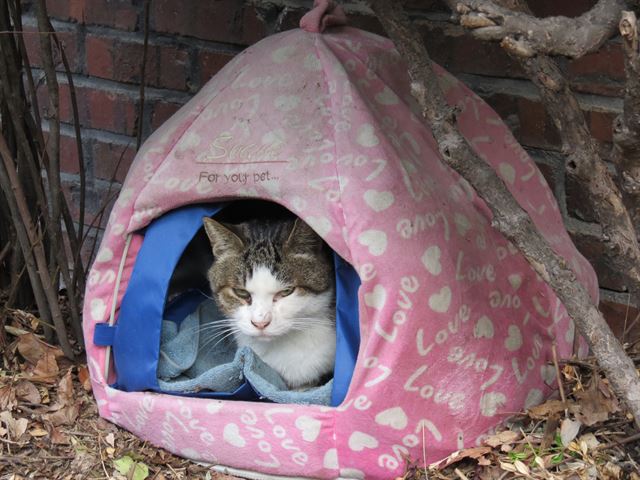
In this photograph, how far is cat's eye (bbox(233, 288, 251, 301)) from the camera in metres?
1.95

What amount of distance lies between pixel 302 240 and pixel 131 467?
0.57 m

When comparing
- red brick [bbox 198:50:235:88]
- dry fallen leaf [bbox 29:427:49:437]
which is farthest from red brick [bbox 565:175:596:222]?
dry fallen leaf [bbox 29:427:49:437]

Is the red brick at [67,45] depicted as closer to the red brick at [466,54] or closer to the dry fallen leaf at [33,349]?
the dry fallen leaf at [33,349]

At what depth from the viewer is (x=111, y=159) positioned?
2.61 m

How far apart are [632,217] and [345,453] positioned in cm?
65

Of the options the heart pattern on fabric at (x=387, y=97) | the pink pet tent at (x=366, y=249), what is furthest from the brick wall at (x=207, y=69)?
the heart pattern on fabric at (x=387, y=97)

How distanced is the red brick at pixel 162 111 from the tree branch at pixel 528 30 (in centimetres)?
136

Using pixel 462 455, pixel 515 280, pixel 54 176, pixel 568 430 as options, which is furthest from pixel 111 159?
pixel 568 430

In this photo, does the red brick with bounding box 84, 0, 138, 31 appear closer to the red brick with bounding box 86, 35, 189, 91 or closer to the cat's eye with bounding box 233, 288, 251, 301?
the red brick with bounding box 86, 35, 189, 91

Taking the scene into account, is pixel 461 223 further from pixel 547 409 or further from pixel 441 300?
pixel 547 409

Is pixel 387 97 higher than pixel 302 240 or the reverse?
higher

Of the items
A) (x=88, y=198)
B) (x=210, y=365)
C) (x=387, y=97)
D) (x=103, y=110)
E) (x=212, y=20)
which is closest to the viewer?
(x=387, y=97)

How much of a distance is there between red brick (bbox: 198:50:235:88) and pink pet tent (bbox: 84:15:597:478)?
1.53ft

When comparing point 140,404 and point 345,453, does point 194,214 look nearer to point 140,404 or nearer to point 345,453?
point 140,404
